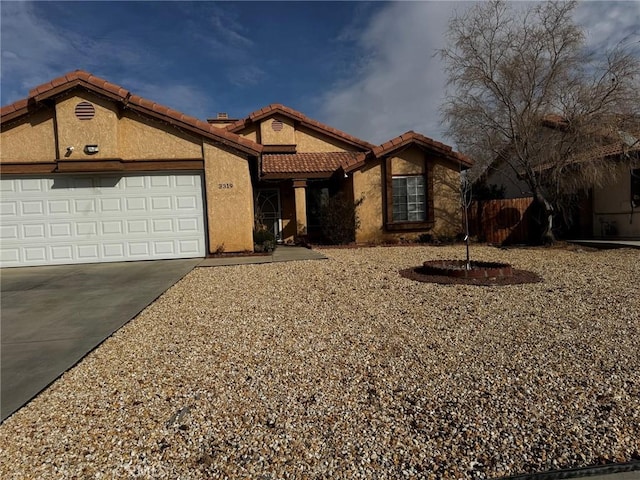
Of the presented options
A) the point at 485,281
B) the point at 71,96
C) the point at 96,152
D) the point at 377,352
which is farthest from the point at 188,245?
the point at 377,352

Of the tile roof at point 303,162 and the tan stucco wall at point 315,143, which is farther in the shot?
the tan stucco wall at point 315,143

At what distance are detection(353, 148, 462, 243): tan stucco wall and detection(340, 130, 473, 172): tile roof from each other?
379 mm

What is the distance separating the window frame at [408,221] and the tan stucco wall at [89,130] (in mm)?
9579

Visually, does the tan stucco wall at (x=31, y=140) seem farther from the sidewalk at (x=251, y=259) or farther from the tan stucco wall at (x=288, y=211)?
the tan stucco wall at (x=288, y=211)

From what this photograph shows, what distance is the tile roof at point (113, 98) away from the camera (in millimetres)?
10852

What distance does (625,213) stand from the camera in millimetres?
15852

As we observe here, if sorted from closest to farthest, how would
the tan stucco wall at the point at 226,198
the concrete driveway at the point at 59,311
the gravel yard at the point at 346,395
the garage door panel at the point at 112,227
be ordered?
the gravel yard at the point at 346,395 → the concrete driveway at the point at 59,311 → the garage door panel at the point at 112,227 → the tan stucco wall at the point at 226,198

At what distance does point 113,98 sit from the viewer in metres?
11.2

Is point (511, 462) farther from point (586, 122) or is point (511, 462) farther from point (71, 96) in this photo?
point (586, 122)

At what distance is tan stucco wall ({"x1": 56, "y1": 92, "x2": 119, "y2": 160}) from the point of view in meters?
11.2

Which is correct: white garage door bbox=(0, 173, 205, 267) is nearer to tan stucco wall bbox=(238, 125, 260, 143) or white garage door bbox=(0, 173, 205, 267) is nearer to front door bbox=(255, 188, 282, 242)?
front door bbox=(255, 188, 282, 242)

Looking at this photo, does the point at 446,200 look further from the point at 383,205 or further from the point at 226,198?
the point at 226,198

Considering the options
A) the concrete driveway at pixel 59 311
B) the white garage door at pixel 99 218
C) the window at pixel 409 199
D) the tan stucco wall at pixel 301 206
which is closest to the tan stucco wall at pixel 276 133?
the tan stucco wall at pixel 301 206

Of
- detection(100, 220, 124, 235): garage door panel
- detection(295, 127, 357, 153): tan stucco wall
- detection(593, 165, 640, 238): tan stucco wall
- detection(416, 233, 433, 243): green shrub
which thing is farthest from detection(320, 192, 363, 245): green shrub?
detection(593, 165, 640, 238): tan stucco wall
